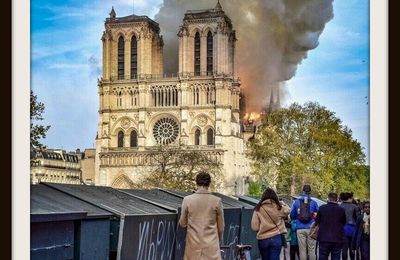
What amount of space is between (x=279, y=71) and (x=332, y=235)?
98.2 ft

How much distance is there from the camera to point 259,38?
36781 millimetres

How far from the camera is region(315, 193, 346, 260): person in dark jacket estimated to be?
7555 millimetres

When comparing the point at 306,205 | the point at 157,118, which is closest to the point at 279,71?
the point at 157,118

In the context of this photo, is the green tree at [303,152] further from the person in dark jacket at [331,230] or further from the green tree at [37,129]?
the person in dark jacket at [331,230]

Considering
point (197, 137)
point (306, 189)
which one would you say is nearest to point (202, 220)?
point (306, 189)

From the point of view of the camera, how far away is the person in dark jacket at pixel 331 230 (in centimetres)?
755

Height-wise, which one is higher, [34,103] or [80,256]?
[34,103]

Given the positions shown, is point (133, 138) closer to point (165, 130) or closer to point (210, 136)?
point (165, 130)

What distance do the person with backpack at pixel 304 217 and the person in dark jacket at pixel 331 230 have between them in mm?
950

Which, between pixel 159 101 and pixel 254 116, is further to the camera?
pixel 159 101

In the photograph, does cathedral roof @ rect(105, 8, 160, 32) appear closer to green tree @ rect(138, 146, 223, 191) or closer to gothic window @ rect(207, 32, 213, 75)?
gothic window @ rect(207, 32, 213, 75)

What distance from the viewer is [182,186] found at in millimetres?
29797

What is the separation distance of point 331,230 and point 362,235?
168 cm
